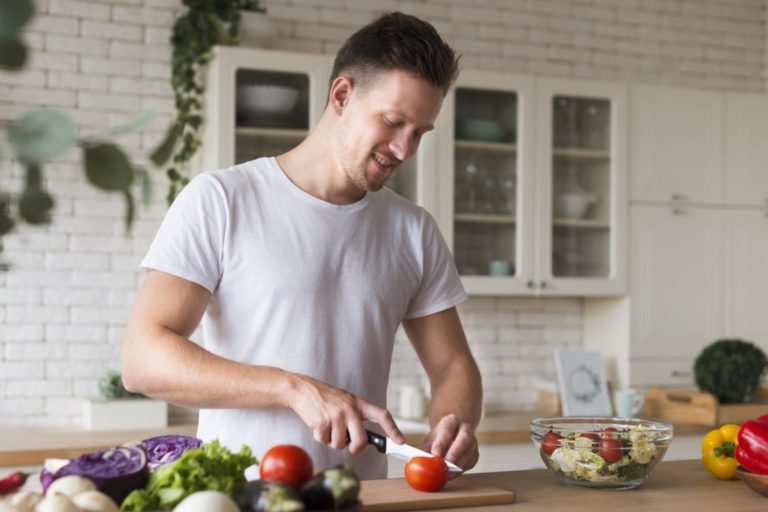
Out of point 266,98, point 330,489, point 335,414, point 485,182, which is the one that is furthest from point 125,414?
point 330,489

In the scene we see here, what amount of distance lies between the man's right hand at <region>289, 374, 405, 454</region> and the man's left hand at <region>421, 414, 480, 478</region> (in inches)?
6.0

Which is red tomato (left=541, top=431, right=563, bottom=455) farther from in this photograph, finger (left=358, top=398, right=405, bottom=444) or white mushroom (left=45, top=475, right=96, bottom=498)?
white mushroom (left=45, top=475, right=96, bottom=498)

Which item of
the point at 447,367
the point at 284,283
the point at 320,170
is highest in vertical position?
the point at 320,170

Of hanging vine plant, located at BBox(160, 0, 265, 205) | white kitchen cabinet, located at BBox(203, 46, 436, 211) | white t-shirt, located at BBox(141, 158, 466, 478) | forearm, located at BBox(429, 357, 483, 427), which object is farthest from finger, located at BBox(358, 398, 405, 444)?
hanging vine plant, located at BBox(160, 0, 265, 205)

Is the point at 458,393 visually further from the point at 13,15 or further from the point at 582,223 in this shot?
the point at 582,223

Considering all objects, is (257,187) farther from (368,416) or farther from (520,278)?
(520,278)

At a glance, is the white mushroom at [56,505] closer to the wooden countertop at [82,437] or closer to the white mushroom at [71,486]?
the white mushroom at [71,486]

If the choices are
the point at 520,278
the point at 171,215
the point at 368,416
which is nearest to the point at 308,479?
the point at 368,416

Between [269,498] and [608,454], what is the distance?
28.6 inches

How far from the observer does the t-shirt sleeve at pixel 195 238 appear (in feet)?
6.31

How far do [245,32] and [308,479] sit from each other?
2.80 m

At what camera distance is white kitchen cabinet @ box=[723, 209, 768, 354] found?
467cm

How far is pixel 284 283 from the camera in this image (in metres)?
2.03

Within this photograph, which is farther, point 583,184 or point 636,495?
point 583,184
